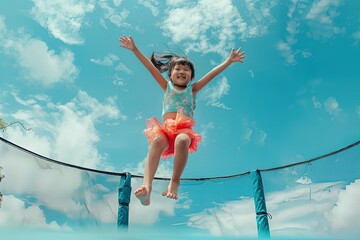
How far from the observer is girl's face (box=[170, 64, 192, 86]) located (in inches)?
99.6

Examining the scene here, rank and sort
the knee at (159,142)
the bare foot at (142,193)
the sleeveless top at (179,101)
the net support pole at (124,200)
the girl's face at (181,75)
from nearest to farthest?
the bare foot at (142,193), the knee at (159,142), the sleeveless top at (179,101), the girl's face at (181,75), the net support pole at (124,200)

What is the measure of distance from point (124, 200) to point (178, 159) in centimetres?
143

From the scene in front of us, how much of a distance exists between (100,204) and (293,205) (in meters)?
1.77

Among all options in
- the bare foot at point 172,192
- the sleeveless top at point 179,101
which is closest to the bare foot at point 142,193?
the bare foot at point 172,192

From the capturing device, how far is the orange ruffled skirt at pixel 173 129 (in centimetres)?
222

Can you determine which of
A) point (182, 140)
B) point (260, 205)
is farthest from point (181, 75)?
point (260, 205)

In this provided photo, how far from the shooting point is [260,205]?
344 cm

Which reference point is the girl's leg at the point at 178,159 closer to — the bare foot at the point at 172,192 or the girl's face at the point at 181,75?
the bare foot at the point at 172,192

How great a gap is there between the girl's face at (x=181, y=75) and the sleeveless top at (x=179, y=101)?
0.16ft

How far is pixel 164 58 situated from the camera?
2.86 meters

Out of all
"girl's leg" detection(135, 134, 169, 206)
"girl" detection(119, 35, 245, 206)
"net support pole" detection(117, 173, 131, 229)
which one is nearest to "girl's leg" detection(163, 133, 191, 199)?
"girl" detection(119, 35, 245, 206)

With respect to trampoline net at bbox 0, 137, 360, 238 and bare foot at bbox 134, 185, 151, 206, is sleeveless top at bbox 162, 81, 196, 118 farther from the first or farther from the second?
trampoline net at bbox 0, 137, 360, 238

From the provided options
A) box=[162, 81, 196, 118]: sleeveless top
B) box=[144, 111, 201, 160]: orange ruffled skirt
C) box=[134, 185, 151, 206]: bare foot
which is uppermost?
box=[162, 81, 196, 118]: sleeveless top

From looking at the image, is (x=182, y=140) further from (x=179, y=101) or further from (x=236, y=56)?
(x=236, y=56)
